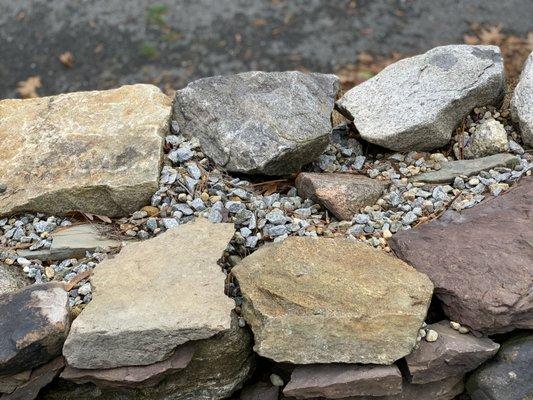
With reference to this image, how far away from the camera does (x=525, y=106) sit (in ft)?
13.3

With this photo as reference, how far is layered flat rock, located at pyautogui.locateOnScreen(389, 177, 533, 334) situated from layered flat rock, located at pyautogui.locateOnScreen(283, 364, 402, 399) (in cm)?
45

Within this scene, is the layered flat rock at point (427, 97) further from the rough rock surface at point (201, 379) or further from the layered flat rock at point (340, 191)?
the rough rock surface at point (201, 379)

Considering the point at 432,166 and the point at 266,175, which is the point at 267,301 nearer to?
the point at 266,175

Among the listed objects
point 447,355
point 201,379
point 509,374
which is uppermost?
point 447,355

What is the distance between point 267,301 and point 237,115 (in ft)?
4.26

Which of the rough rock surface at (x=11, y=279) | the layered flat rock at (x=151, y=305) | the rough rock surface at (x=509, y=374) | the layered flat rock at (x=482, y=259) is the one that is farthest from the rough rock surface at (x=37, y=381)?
the rough rock surface at (x=509, y=374)

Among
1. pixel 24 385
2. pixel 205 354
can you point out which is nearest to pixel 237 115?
pixel 205 354

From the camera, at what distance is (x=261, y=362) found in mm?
3494

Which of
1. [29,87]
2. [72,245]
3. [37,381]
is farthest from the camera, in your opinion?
[29,87]

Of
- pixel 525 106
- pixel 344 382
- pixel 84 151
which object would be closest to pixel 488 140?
pixel 525 106

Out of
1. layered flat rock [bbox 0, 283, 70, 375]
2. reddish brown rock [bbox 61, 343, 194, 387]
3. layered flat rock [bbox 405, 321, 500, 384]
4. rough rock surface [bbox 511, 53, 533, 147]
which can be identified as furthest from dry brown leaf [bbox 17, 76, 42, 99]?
layered flat rock [bbox 405, 321, 500, 384]

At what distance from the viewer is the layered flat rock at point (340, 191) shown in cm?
370

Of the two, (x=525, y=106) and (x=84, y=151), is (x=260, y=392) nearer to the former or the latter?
(x=84, y=151)

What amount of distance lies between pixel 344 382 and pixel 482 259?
3.00ft
